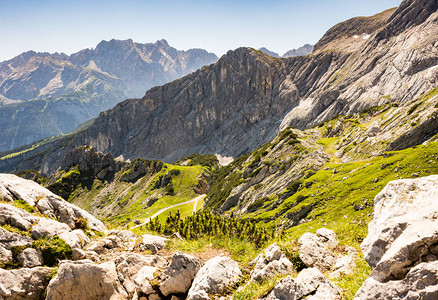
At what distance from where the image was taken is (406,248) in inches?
243

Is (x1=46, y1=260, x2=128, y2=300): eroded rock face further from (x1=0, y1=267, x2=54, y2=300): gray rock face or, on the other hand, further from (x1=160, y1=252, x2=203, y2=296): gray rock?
(x1=160, y1=252, x2=203, y2=296): gray rock

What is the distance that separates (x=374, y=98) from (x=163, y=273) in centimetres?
21255

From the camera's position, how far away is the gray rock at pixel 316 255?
1069 centimetres

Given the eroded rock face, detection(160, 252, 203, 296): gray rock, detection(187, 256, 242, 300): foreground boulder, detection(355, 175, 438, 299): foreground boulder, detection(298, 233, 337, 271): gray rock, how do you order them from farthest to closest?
the eroded rock face, detection(160, 252, 203, 296): gray rock, detection(298, 233, 337, 271): gray rock, detection(187, 256, 242, 300): foreground boulder, detection(355, 175, 438, 299): foreground boulder

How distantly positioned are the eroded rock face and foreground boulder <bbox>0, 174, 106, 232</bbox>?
9.17m

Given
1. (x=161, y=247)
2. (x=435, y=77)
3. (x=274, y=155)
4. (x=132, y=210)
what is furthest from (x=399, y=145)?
(x=132, y=210)

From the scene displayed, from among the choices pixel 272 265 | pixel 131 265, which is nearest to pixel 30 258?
pixel 131 265

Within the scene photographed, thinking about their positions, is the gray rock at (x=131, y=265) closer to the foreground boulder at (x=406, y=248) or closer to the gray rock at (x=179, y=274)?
the gray rock at (x=179, y=274)

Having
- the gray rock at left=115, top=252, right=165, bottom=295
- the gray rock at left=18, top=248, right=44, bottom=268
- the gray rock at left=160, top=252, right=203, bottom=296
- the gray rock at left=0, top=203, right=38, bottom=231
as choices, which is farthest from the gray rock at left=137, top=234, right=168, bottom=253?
the gray rock at left=0, top=203, right=38, bottom=231

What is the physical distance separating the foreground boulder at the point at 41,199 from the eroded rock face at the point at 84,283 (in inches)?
361

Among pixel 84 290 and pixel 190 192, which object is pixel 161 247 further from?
pixel 190 192

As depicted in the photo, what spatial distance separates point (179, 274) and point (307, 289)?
6499 mm

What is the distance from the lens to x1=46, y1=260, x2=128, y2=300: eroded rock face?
11977mm

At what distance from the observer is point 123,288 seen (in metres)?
12.8
